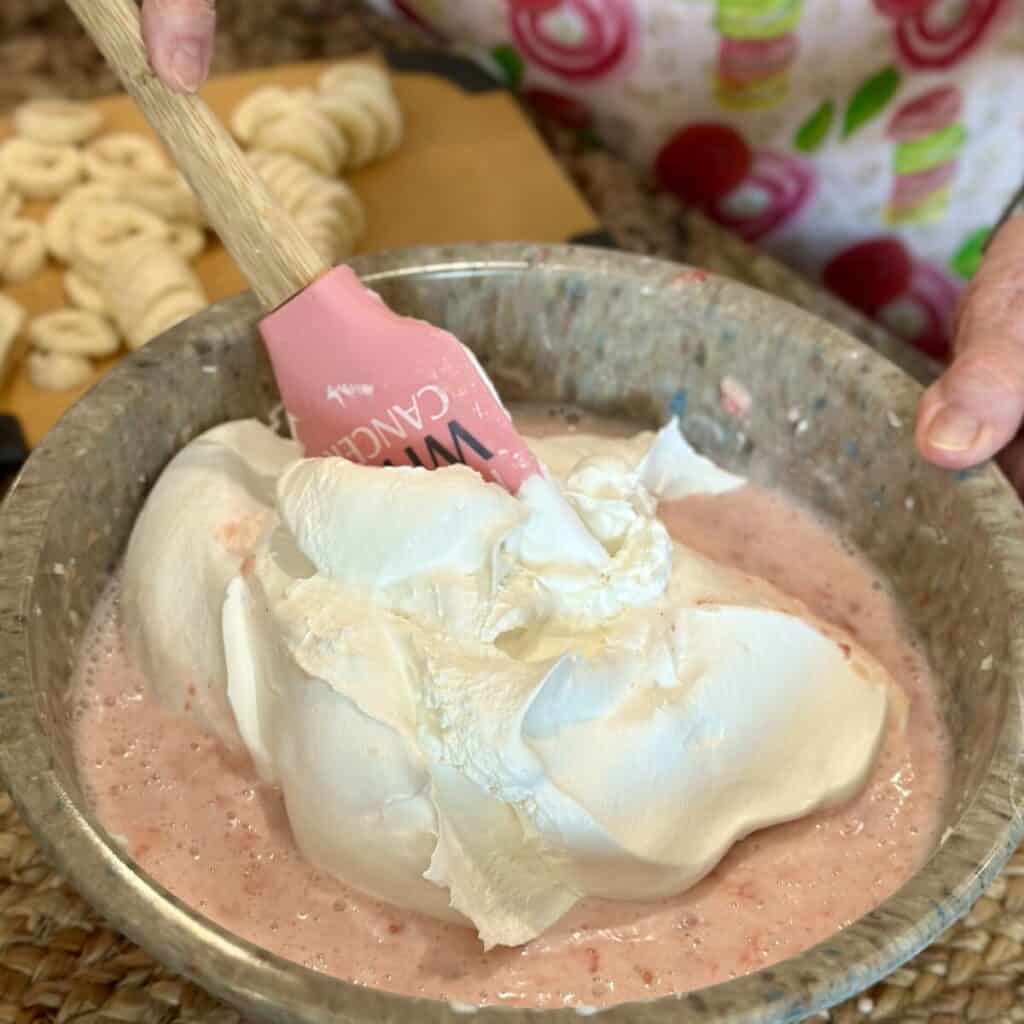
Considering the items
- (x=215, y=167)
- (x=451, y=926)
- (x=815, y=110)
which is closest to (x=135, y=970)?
(x=451, y=926)

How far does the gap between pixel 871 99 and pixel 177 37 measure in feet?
2.80

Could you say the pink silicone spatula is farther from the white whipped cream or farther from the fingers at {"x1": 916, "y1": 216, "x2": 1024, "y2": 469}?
the fingers at {"x1": 916, "y1": 216, "x2": 1024, "y2": 469}

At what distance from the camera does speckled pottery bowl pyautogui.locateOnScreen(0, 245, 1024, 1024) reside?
2.10 feet

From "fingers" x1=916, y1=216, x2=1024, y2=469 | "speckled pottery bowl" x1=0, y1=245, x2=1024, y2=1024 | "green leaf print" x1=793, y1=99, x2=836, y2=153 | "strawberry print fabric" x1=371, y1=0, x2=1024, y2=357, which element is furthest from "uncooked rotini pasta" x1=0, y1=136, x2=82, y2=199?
"fingers" x1=916, y1=216, x2=1024, y2=469

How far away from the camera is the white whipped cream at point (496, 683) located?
736 millimetres

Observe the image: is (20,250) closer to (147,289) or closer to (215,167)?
(147,289)

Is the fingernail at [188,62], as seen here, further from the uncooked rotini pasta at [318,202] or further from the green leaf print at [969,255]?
the green leaf print at [969,255]

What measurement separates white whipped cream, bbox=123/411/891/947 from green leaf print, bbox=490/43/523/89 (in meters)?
0.82

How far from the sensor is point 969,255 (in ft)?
5.02

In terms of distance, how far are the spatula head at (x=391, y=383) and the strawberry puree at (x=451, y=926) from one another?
22 centimetres

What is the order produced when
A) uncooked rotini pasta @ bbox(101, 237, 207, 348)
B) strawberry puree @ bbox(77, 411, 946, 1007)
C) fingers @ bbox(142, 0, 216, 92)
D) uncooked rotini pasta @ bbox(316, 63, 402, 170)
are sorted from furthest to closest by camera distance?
uncooked rotini pasta @ bbox(316, 63, 402, 170), uncooked rotini pasta @ bbox(101, 237, 207, 348), fingers @ bbox(142, 0, 216, 92), strawberry puree @ bbox(77, 411, 946, 1007)

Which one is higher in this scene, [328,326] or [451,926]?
[328,326]

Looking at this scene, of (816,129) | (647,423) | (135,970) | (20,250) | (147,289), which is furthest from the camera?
(816,129)

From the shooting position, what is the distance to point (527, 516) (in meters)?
0.80
